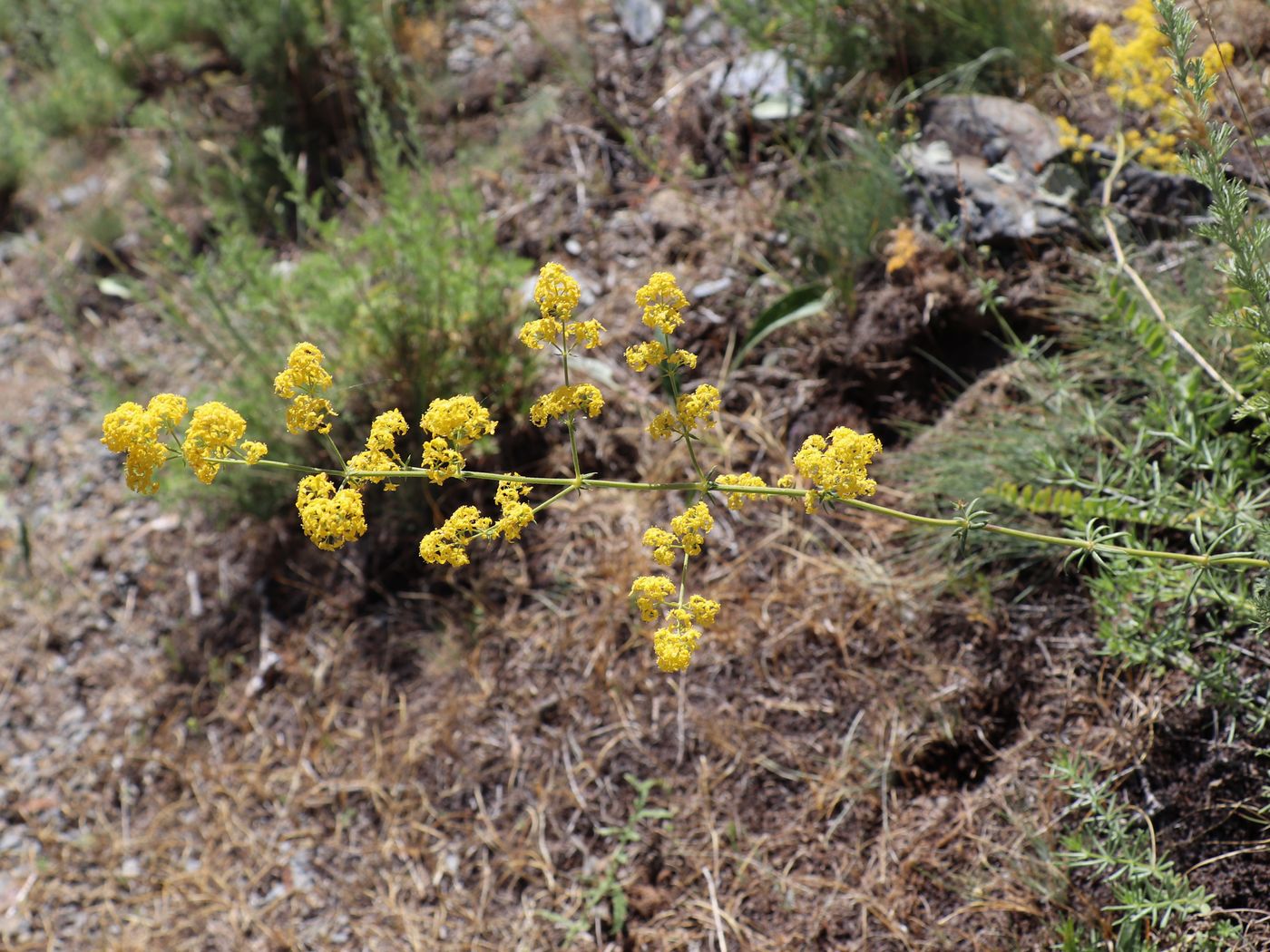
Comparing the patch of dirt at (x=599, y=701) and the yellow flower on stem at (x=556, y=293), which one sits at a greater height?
the yellow flower on stem at (x=556, y=293)

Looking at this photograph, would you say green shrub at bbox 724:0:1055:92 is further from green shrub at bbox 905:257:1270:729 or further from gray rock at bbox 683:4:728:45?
green shrub at bbox 905:257:1270:729

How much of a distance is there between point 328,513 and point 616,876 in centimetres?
165

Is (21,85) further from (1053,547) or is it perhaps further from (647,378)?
(1053,547)

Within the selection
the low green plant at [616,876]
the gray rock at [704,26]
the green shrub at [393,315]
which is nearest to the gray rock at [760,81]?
the gray rock at [704,26]

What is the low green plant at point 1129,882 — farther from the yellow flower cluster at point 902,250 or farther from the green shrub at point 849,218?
the green shrub at point 849,218

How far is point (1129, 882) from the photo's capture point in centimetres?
218

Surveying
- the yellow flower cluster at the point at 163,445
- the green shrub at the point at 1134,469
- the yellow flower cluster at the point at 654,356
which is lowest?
the green shrub at the point at 1134,469

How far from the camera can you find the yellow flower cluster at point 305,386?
1.76m

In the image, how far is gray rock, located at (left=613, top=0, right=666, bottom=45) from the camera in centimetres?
460

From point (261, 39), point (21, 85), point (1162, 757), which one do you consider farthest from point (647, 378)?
point (21, 85)

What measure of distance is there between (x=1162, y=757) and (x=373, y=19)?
13.3ft

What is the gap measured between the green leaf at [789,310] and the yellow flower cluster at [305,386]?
1.85 metres

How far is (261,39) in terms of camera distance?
480 cm

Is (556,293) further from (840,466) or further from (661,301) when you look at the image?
(840,466)
